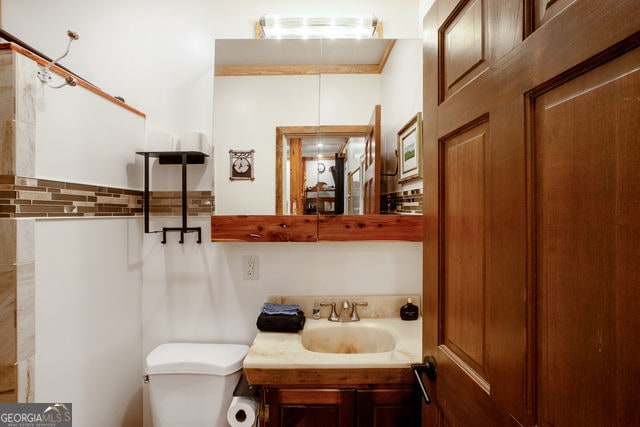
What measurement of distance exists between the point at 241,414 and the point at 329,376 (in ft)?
1.42

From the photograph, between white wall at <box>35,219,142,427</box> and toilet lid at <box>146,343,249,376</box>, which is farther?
toilet lid at <box>146,343,249,376</box>

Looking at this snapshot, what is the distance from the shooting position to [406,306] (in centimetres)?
156

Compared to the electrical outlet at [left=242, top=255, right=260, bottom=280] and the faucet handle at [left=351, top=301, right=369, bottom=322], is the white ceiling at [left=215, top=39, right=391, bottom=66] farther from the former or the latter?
the faucet handle at [left=351, top=301, right=369, bottom=322]

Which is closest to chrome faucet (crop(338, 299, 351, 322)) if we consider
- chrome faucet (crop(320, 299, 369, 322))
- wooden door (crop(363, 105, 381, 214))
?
chrome faucet (crop(320, 299, 369, 322))

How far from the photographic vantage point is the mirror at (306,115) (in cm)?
150

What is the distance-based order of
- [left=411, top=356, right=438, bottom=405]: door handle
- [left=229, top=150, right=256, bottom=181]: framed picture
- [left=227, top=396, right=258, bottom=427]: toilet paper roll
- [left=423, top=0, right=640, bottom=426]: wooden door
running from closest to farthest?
[left=423, top=0, right=640, bottom=426]: wooden door
[left=411, top=356, right=438, bottom=405]: door handle
[left=227, top=396, right=258, bottom=427]: toilet paper roll
[left=229, top=150, right=256, bottom=181]: framed picture

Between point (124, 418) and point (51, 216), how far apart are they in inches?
41.7

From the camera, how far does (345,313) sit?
5.11 ft

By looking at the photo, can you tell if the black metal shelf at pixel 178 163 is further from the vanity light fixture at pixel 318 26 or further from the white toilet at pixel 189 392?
the vanity light fixture at pixel 318 26

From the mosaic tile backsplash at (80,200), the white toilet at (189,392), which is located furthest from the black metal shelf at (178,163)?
the white toilet at (189,392)

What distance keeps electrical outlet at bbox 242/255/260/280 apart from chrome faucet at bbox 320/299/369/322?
40cm

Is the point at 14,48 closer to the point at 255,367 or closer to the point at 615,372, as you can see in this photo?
the point at 255,367

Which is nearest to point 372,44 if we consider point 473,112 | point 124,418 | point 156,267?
point 473,112

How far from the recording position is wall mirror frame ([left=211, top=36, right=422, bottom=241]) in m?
1.45
